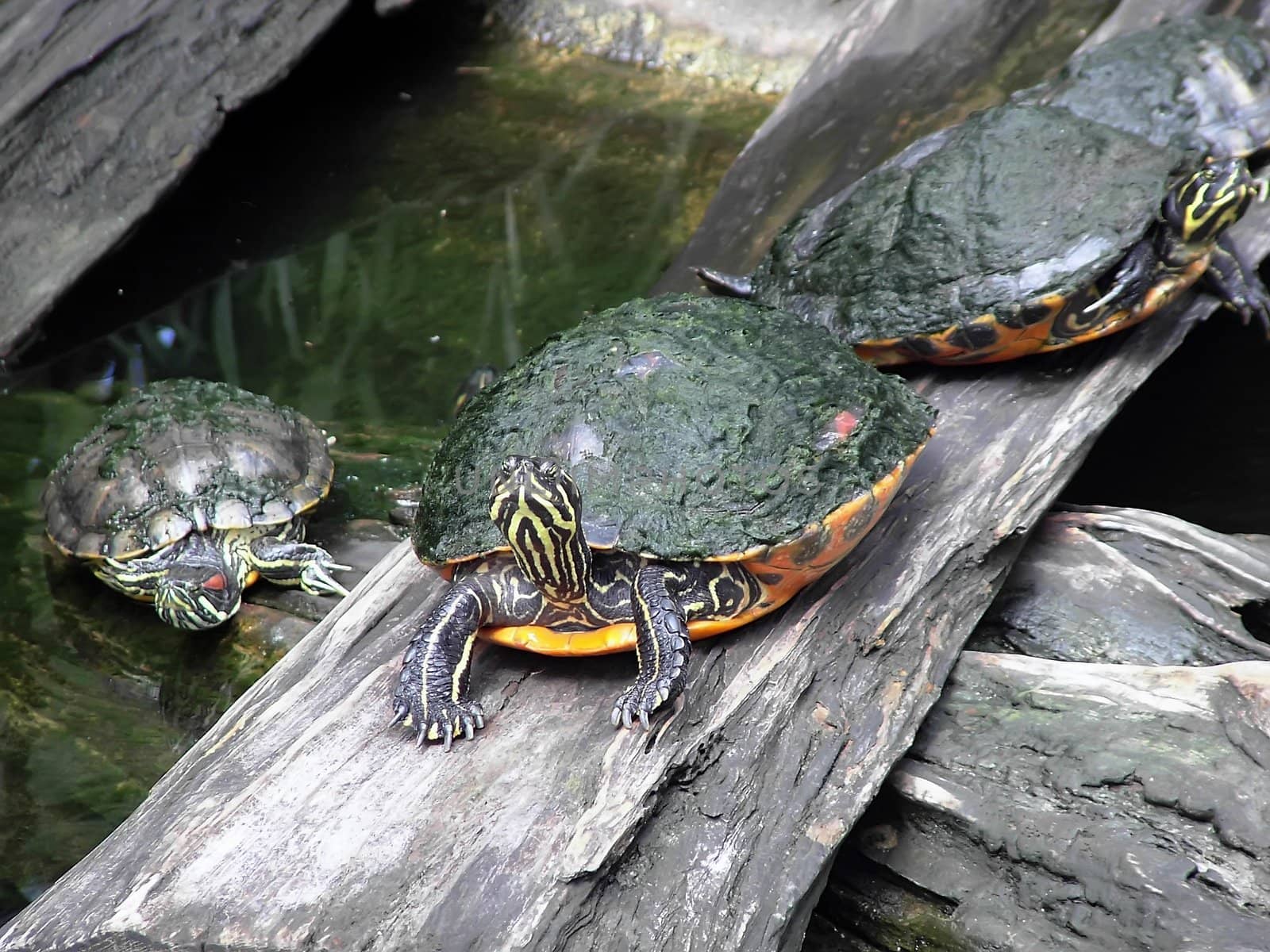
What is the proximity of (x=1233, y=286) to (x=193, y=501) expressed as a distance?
4155 millimetres

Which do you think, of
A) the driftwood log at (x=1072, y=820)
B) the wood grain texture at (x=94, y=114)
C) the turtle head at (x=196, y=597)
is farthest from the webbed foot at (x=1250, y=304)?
the wood grain texture at (x=94, y=114)

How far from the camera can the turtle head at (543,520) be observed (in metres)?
2.52

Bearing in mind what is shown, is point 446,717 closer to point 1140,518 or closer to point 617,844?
point 617,844

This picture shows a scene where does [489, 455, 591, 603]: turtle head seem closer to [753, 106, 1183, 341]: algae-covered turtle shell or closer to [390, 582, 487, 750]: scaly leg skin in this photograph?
[390, 582, 487, 750]: scaly leg skin

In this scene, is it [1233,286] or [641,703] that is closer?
[641,703]

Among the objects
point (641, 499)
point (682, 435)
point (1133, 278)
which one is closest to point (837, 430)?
point (682, 435)

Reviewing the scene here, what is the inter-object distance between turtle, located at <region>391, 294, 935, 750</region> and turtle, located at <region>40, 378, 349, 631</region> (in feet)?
5.74

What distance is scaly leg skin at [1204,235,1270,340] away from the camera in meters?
4.02

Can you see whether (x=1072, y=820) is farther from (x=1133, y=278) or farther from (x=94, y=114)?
(x=94, y=114)

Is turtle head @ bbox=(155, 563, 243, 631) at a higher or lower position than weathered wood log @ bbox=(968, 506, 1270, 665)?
lower

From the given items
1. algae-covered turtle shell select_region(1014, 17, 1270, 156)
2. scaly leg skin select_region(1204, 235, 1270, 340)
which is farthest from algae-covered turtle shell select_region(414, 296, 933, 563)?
algae-covered turtle shell select_region(1014, 17, 1270, 156)

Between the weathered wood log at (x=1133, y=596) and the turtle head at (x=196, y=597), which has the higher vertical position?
the weathered wood log at (x=1133, y=596)

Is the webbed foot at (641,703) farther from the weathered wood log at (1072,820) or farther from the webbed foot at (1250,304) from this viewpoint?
the webbed foot at (1250,304)

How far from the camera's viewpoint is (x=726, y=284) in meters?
4.65
